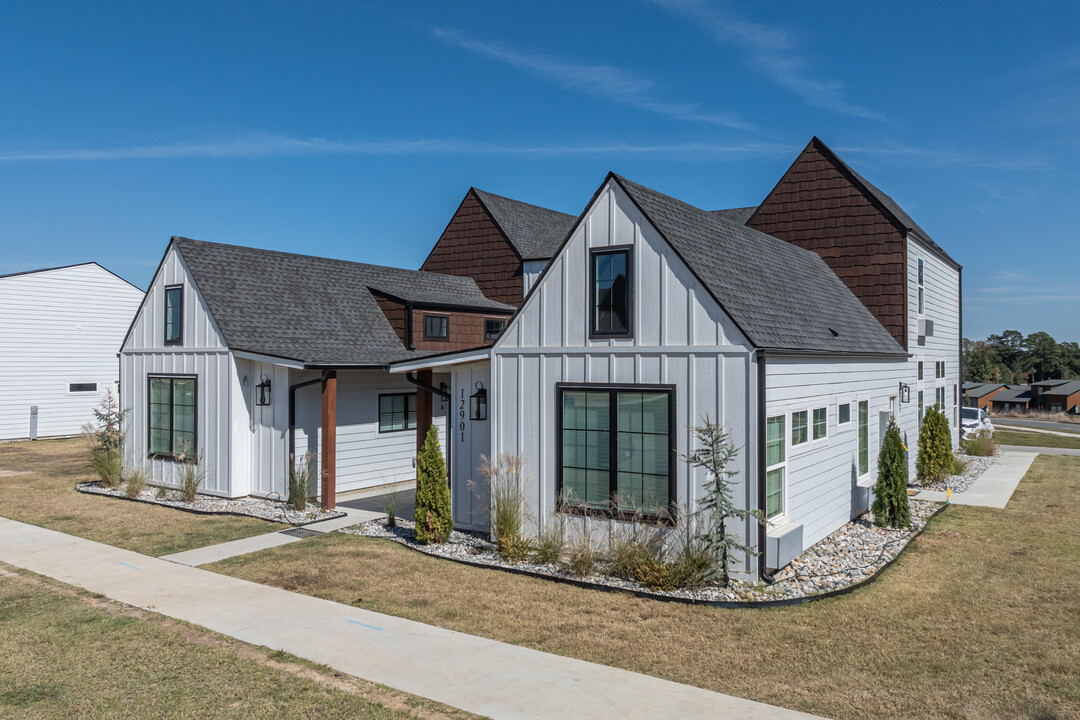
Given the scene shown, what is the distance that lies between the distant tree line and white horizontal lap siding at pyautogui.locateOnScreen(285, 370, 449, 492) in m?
91.4

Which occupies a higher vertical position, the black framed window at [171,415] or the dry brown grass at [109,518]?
the black framed window at [171,415]

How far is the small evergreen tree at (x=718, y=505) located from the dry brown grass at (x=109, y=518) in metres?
8.16

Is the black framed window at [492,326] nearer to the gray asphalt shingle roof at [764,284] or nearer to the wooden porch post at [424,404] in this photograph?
the wooden porch post at [424,404]

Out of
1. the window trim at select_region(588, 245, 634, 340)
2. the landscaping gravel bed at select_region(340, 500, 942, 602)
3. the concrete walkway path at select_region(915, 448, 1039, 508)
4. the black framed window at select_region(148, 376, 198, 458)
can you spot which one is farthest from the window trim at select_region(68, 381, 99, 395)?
the concrete walkway path at select_region(915, 448, 1039, 508)

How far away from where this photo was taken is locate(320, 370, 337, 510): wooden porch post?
48.8 feet

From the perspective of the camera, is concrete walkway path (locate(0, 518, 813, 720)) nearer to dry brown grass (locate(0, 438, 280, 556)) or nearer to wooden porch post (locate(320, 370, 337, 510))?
dry brown grass (locate(0, 438, 280, 556))

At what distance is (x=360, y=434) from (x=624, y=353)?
9.03 metres

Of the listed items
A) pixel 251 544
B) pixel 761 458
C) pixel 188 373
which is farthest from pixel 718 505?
pixel 188 373

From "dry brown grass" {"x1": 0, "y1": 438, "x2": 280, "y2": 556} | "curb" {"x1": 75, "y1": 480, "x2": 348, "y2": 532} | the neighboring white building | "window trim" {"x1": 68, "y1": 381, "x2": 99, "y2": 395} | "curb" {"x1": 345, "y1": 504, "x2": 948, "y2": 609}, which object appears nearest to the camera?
"curb" {"x1": 345, "y1": 504, "x2": 948, "y2": 609}

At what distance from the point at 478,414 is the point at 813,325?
5.96 meters

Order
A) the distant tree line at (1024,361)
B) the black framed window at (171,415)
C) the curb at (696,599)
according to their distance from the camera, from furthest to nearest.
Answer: the distant tree line at (1024,361) < the black framed window at (171,415) < the curb at (696,599)

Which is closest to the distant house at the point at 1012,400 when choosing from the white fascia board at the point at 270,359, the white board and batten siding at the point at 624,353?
the white board and batten siding at the point at 624,353

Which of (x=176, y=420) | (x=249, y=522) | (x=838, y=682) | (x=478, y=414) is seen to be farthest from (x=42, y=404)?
(x=838, y=682)

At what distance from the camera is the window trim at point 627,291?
10.5 m
